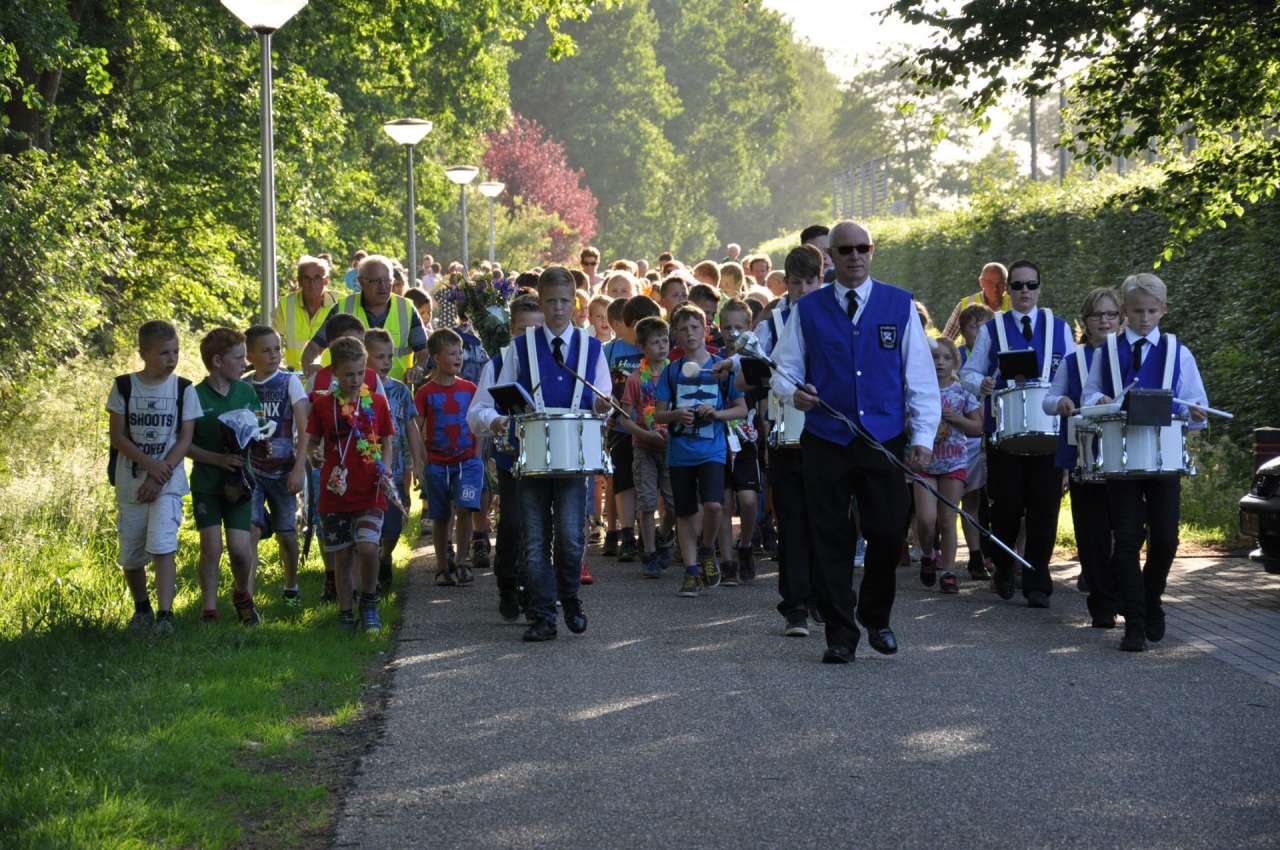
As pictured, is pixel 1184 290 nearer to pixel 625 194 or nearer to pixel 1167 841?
pixel 1167 841

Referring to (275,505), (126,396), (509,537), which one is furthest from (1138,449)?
(126,396)

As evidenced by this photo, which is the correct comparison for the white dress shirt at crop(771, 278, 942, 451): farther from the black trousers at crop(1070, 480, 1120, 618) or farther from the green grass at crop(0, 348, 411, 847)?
the green grass at crop(0, 348, 411, 847)

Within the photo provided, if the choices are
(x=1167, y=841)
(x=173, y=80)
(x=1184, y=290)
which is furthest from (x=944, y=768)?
(x=173, y=80)

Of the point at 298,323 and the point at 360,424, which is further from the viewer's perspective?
the point at 298,323

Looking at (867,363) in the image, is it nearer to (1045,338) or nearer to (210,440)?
(1045,338)

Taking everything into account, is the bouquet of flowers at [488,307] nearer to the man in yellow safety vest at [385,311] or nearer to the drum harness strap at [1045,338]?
the man in yellow safety vest at [385,311]

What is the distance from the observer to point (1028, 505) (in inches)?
469

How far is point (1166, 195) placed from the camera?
16.3m

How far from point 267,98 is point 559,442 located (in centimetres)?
653

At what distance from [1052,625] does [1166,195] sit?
6.54 m

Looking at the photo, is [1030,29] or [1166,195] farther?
[1166,195]

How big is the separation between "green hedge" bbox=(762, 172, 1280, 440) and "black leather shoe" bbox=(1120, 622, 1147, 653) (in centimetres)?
685

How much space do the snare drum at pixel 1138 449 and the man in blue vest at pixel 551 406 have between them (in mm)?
2656

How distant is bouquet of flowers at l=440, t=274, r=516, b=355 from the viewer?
14.2 metres
